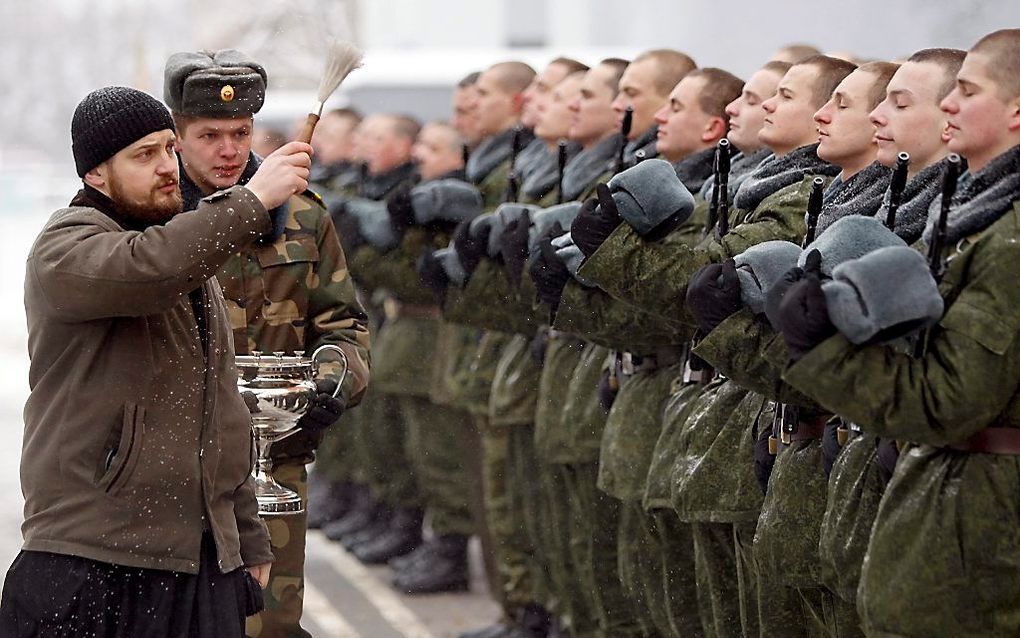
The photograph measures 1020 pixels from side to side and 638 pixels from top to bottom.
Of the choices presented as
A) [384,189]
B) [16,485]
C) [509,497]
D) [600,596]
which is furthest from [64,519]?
[16,485]

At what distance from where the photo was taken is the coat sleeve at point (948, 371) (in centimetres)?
428

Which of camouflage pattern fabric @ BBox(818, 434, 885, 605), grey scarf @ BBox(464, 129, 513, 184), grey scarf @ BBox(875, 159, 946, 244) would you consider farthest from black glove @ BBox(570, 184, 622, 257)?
grey scarf @ BBox(464, 129, 513, 184)

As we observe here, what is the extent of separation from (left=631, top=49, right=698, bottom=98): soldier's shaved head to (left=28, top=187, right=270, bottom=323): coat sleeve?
293 cm

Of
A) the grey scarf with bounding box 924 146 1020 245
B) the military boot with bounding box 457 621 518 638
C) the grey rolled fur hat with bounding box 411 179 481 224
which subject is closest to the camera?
the grey scarf with bounding box 924 146 1020 245

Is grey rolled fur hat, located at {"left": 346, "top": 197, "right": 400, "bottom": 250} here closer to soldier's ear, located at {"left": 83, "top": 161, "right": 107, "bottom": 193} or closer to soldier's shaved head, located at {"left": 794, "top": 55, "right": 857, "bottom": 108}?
soldier's shaved head, located at {"left": 794, "top": 55, "right": 857, "bottom": 108}

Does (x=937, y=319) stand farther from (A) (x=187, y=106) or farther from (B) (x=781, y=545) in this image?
(A) (x=187, y=106)

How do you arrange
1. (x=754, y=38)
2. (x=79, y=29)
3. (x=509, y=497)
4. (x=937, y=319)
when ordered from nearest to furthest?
(x=937, y=319) < (x=509, y=497) < (x=754, y=38) < (x=79, y=29)

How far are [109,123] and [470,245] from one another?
3.27 metres

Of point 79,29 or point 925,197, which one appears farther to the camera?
point 79,29

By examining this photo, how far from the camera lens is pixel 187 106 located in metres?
5.94

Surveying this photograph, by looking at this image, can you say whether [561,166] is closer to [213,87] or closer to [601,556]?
[601,556]

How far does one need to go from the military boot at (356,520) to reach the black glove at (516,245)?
12.7 feet

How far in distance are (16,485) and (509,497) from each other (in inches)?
225

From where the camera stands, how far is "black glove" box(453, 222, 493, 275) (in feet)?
26.0
